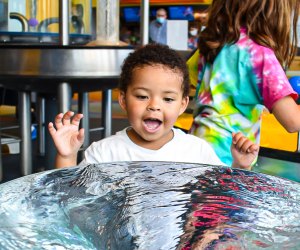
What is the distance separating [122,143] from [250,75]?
37cm

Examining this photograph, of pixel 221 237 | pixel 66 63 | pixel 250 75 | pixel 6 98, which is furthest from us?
pixel 6 98

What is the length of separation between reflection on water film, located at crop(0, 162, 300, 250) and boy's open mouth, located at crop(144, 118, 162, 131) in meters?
0.38

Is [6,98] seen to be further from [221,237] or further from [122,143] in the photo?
[221,237]

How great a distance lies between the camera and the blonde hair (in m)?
1.24

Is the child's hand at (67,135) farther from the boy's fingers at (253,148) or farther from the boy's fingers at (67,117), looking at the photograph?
the boy's fingers at (253,148)

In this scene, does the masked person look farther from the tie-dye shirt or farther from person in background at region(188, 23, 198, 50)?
the tie-dye shirt

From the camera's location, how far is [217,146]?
121cm

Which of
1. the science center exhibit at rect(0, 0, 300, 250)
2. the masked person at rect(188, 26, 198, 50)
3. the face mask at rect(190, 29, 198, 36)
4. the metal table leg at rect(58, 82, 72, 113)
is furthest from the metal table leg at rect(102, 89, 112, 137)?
the face mask at rect(190, 29, 198, 36)

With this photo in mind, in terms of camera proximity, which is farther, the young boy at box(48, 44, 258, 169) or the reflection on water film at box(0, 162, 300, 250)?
the young boy at box(48, 44, 258, 169)

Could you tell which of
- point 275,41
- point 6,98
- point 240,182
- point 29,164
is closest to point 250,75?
point 275,41

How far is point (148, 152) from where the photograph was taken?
0.99 meters

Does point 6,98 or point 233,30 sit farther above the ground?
point 233,30

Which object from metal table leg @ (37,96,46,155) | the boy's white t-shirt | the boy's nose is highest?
the boy's nose

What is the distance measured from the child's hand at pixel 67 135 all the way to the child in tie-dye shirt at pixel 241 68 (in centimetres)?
42
